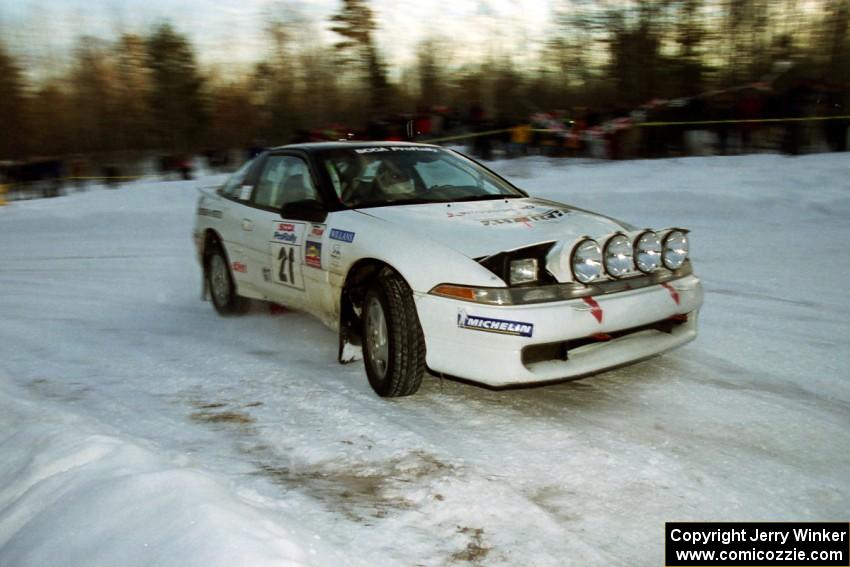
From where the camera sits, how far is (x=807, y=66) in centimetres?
1933

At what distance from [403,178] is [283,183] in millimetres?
935

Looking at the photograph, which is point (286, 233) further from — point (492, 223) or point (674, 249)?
point (674, 249)

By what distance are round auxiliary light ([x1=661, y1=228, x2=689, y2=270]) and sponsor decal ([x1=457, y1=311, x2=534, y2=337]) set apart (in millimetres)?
1035

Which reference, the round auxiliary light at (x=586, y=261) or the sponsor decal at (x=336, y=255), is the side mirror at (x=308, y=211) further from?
the round auxiliary light at (x=586, y=261)

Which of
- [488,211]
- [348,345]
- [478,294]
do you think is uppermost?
[488,211]

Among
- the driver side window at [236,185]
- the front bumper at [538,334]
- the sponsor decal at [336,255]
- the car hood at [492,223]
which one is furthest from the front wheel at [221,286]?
the front bumper at [538,334]

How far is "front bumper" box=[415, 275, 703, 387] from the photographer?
3453 millimetres

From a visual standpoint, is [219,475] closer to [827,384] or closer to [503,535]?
[503,535]

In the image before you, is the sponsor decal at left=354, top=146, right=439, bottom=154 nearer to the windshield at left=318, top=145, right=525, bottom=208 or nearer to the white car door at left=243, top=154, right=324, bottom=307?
the windshield at left=318, top=145, right=525, bottom=208

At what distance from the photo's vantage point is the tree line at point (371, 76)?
66.0 ft

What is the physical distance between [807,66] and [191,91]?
129 feet

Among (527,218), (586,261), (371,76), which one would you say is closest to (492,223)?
(527,218)

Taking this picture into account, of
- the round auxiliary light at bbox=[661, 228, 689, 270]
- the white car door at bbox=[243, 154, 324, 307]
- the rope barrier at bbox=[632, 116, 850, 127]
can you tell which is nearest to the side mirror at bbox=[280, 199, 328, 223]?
the white car door at bbox=[243, 154, 324, 307]

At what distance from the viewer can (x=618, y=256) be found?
12.3 ft
